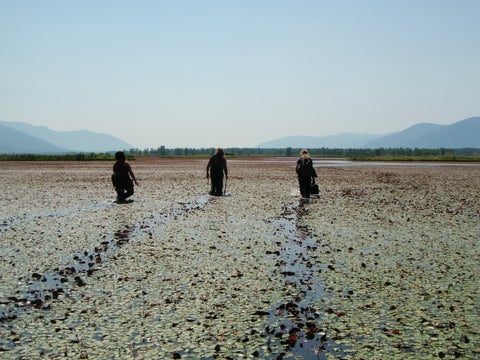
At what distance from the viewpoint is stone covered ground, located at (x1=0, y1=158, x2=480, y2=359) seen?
6598mm

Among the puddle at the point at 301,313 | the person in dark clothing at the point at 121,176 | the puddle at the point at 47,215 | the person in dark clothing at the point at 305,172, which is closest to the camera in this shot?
the puddle at the point at 301,313

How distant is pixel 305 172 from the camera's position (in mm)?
26875

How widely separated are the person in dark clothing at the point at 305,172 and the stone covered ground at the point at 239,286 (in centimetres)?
A: 704

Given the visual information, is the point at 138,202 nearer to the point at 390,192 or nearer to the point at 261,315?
the point at 390,192

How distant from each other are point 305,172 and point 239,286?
17861 millimetres

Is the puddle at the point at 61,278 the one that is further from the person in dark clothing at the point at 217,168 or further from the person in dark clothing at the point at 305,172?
the person in dark clothing at the point at 305,172

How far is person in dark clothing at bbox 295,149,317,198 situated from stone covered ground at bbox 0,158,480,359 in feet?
23.1

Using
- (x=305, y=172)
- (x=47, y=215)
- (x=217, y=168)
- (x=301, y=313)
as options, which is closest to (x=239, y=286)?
(x=301, y=313)

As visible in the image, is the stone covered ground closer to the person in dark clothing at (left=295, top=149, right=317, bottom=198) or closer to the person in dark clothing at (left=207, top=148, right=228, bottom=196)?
the person in dark clothing at (left=295, top=149, right=317, bottom=198)

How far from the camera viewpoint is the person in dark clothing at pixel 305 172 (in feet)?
87.9

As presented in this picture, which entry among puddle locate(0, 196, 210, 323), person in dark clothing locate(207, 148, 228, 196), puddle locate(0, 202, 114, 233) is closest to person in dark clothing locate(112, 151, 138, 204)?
puddle locate(0, 202, 114, 233)

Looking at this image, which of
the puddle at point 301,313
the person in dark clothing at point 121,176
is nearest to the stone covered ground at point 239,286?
the puddle at point 301,313

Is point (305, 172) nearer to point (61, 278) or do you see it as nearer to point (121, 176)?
point (121, 176)

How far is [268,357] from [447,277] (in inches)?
223
